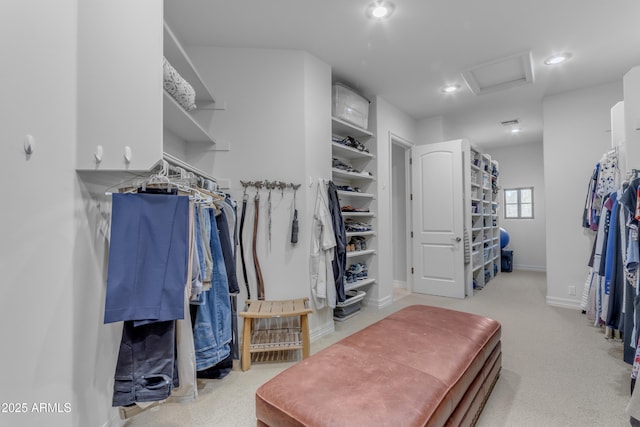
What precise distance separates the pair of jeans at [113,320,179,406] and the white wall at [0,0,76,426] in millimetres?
289

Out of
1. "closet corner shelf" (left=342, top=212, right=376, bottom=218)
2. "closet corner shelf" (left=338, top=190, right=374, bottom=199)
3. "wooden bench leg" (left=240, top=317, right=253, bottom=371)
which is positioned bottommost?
"wooden bench leg" (left=240, top=317, right=253, bottom=371)

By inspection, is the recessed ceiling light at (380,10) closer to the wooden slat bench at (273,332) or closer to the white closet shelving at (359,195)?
the white closet shelving at (359,195)

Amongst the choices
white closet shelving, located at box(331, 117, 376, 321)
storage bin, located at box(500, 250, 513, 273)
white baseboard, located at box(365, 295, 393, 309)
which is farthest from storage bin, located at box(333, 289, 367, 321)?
storage bin, located at box(500, 250, 513, 273)

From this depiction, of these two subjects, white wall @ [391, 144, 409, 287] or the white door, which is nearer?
the white door

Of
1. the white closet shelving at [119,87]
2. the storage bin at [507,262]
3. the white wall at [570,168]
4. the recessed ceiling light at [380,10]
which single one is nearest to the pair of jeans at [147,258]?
the white closet shelving at [119,87]

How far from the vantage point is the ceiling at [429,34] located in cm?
219

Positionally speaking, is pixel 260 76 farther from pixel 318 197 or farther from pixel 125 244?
pixel 125 244

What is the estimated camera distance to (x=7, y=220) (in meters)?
1.10

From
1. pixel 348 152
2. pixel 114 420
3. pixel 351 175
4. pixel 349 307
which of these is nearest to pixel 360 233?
pixel 351 175

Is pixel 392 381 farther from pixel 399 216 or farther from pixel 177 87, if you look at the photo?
pixel 399 216

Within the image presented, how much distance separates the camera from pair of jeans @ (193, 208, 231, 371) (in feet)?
5.17

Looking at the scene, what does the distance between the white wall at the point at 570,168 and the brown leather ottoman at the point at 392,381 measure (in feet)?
8.74

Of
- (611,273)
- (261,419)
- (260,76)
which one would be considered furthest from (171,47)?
(611,273)

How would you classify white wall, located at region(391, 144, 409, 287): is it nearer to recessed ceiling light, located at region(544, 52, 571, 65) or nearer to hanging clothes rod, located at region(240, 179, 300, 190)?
recessed ceiling light, located at region(544, 52, 571, 65)
